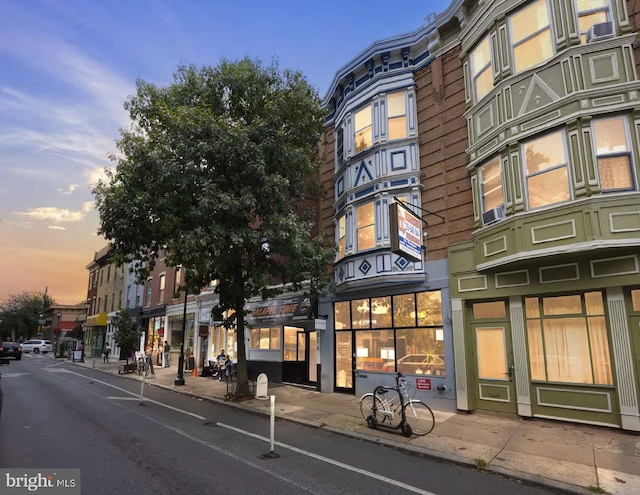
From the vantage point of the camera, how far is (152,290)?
101ft

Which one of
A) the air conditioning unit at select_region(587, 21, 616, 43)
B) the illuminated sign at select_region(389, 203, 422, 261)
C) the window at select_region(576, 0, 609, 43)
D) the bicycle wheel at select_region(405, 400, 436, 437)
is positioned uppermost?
the window at select_region(576, 0, 609, 43)

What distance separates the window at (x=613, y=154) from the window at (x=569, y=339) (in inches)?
99.2

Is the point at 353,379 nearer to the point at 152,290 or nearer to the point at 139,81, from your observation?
the point at 139,81

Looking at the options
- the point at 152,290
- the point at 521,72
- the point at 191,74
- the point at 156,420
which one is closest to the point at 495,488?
the point at 156,420

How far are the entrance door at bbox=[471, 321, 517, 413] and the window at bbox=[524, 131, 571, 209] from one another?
11.3ft

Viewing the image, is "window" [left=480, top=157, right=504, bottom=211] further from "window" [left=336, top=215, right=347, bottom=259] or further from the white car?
the white car

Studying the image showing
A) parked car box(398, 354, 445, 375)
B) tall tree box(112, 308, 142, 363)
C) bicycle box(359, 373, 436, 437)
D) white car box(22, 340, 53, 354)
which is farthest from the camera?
white car box(22, 340, 53, 354)

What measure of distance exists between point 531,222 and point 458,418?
5263mm

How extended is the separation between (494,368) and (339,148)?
10.1 m

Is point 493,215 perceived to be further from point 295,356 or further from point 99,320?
point 99,320

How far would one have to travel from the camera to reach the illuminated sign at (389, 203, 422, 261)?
10.4 metres

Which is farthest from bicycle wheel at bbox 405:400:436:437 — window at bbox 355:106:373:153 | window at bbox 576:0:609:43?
window at bbox 576:0:609:43

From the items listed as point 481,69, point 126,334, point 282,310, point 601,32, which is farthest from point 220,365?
point 601,32

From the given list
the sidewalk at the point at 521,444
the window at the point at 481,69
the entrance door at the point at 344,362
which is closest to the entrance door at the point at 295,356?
the entrance door at the point at 344,362
